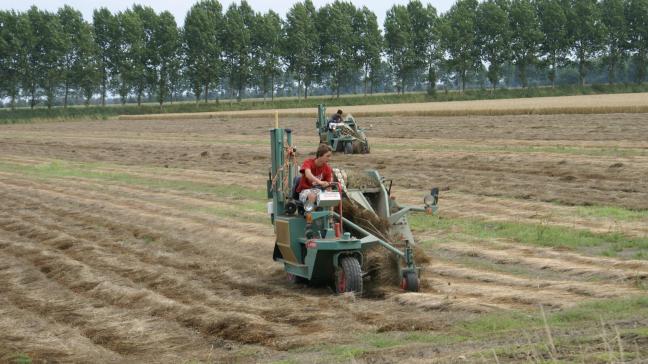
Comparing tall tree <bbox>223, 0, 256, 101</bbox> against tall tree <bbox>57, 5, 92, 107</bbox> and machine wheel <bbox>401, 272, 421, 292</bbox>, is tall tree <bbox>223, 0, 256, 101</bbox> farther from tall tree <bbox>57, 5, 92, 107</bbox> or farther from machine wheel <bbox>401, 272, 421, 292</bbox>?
machine wheel <bbox>401, 272, 421, 292</bbox>

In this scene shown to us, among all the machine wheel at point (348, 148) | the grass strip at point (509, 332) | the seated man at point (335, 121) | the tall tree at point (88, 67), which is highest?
the tall tree at point (88, 67)

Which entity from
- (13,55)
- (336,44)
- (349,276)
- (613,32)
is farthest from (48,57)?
(349,276)

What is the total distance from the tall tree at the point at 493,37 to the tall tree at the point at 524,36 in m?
0.92

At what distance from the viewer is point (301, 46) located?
94.2 meters

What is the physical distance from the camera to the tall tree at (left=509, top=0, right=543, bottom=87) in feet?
303

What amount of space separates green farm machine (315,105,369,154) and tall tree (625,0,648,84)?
67386 millimetres

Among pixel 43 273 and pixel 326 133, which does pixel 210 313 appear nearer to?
pixel 43 273

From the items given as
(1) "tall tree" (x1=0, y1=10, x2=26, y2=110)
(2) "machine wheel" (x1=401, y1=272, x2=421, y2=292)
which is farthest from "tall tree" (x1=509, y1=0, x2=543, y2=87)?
(2) "machine wheel" (x1=401, y1=272, x2=421, y2=292)

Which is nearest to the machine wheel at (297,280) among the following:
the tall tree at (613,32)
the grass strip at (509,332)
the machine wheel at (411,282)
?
the machine wheel at (411,282)

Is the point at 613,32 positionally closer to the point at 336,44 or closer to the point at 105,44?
the point at 336,44

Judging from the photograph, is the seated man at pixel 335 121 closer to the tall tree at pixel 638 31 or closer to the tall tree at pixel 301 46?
the tall tree at pixel 301 46

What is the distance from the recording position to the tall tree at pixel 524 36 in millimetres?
92312

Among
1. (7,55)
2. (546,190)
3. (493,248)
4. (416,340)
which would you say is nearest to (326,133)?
(546,190)

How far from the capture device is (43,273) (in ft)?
39.7
